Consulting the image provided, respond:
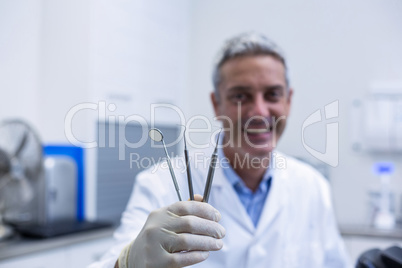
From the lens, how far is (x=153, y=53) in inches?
46.4

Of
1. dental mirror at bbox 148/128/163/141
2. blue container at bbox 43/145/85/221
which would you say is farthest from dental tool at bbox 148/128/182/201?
blue container at bbox 43/145/85/221

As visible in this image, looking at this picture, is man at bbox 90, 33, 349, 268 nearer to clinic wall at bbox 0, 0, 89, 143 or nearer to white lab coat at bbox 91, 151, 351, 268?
white lab coat at bbox 91, 151, 351, 268

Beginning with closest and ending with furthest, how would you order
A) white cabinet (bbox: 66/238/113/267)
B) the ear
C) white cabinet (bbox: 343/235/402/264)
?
1. the ear
2. white cabinet (bbox: 66/238/113/267)
3. white cabinet (bbox: 343/235/402/264)

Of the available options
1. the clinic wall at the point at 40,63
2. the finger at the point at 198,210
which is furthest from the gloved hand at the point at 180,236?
the clinic wall at the point at 40,63

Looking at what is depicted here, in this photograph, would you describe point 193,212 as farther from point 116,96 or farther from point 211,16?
point 116,96

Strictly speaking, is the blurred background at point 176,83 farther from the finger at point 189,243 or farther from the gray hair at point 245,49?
the finger at point 189,243

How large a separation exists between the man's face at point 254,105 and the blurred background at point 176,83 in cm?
4

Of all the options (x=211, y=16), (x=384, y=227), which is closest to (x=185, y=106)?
(x=211, y=16)

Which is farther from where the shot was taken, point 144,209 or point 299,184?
point 299,184

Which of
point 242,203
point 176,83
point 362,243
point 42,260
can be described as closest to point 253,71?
point 242,203

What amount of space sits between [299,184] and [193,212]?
0.55 meters

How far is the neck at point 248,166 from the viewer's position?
25.7 inches

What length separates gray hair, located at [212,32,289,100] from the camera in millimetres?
741

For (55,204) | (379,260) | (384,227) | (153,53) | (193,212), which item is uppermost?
(153,53)
